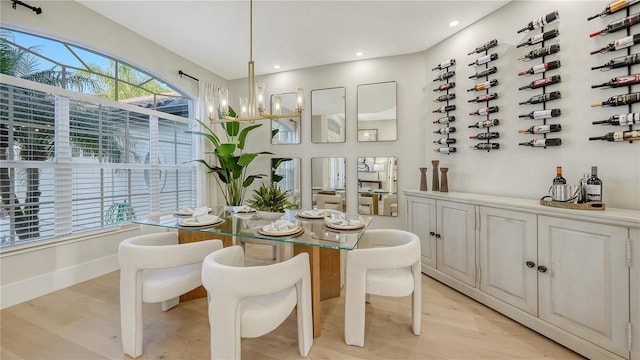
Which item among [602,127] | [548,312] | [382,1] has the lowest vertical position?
[548,312]

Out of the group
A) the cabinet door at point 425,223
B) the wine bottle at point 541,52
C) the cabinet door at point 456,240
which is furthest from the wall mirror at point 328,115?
the wine bottle at point 541,52

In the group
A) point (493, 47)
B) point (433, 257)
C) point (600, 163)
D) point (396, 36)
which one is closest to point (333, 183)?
point (433, 257)

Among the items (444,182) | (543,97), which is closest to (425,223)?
(444,182)

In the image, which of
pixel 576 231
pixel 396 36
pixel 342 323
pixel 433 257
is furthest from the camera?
pixel 396 36

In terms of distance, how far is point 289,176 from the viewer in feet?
14.2

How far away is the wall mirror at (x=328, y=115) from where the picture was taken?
13.1 feet

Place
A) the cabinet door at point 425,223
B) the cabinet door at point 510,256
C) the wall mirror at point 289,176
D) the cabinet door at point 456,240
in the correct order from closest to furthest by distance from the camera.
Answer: the cabinet door at point 510,256 < the cabinet door at point 456,240 < the cabinet door at point 425,223 < the wall mirror at point 289,176

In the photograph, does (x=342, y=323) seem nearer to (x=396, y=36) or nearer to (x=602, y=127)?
(x=602, y=127)

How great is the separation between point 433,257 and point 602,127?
1.80m

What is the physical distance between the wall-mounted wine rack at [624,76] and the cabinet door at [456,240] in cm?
109

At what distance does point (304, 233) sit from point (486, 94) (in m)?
2.51

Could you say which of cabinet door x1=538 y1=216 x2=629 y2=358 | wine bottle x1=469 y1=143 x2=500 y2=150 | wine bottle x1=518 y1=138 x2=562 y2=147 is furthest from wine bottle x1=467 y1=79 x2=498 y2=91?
cabinet door x1=538 y1=216 x2=629 y2=358

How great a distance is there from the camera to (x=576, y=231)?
1.66 meters

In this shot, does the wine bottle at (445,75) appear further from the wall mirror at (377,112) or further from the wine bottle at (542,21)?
the wine bottle at (542,21)
